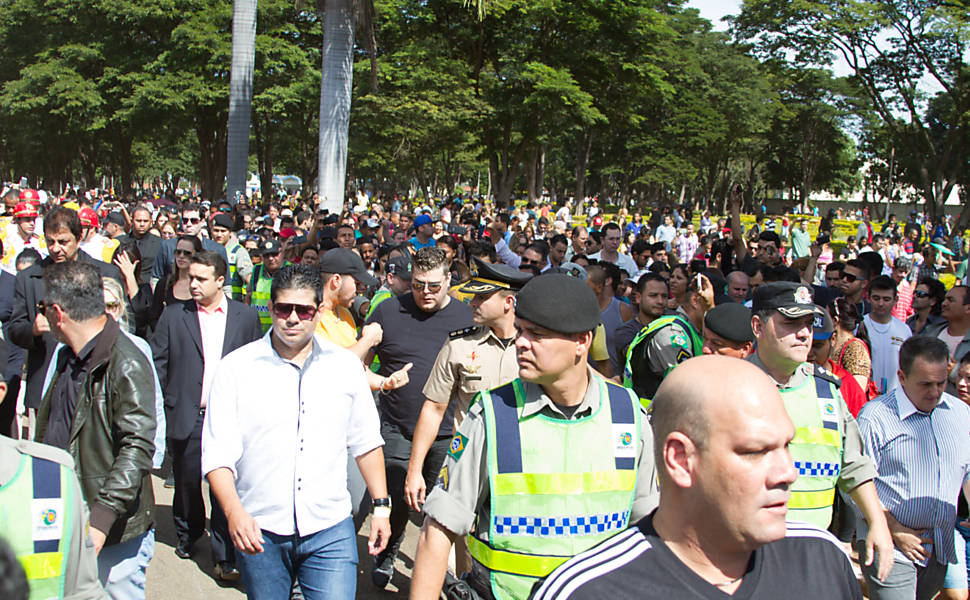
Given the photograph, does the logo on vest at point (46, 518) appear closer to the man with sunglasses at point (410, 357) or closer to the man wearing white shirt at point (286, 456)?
the man wearing white shirt at point (286, 456)

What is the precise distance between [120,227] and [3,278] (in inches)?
262

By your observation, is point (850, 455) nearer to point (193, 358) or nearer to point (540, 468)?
point (540, 468)

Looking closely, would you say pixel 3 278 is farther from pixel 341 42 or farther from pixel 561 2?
pixel 561 2

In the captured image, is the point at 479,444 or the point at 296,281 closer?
the point at 479,444

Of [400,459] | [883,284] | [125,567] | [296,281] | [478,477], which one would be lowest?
[125,567]

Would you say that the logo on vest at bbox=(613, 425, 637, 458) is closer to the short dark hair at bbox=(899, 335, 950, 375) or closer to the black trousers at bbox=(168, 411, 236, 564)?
the short dark hair at bbox=(899, 335, 950, 375)

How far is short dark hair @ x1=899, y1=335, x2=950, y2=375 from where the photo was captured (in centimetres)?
421

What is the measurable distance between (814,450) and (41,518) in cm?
293

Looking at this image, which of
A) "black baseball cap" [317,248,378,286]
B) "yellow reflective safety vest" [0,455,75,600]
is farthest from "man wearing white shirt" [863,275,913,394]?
"yellow reflective safety vest" [0,455,75,600]

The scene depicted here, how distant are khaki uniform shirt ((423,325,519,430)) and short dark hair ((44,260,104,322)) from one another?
167 centimetres

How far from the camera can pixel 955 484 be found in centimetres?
426

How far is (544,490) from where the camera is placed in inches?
105

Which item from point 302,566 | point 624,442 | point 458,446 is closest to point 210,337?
point 302,566

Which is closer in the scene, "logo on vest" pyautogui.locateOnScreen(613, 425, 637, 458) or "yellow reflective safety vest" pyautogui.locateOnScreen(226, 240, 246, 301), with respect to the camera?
"logo on vest" pyautogui.locateOnScreen(613, 425, 637, 458)
